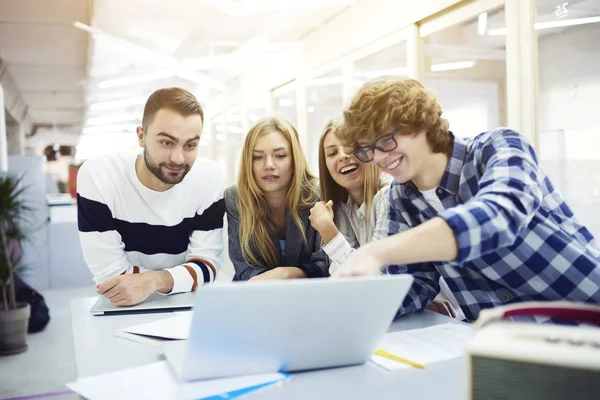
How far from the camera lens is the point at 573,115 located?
99.4 inches

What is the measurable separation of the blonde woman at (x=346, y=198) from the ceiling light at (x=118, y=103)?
23.6 feet

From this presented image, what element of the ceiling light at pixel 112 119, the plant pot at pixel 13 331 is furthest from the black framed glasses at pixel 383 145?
the ceiling light at pixel 112 119

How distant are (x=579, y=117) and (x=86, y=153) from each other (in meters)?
19.7

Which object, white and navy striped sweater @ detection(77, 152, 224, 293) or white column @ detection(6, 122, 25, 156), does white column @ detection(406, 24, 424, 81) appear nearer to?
white and navy striped sweater @ detection(77, 152, 224, 293)

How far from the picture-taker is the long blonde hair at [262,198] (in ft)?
7.17

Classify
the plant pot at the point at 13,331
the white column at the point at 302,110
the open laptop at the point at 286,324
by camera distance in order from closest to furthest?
1. the open laptop at the point at 286,324
2. the plant pot at the point at 13,331
3. the white column at the point at 302,110

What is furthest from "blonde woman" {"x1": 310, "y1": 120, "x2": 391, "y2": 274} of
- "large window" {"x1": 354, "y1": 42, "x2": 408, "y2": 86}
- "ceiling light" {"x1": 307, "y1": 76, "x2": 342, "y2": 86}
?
"ceiling light" {"x1": 307, "y1": 76, "x2": 342, "y2": 86}

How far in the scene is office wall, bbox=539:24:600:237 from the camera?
243 cm

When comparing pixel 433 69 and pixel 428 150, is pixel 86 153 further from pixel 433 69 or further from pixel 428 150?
pixel 428 150

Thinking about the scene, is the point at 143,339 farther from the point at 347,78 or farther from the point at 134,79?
the point at 134,79

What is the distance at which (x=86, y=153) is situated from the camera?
19.8 m

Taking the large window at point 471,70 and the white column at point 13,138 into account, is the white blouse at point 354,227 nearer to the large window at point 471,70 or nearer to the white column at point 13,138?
the large window at point 471,70

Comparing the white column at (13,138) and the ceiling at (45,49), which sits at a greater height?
the ceiling at (45,49)

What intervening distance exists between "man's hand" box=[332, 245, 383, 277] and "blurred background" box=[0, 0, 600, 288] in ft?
6.28
